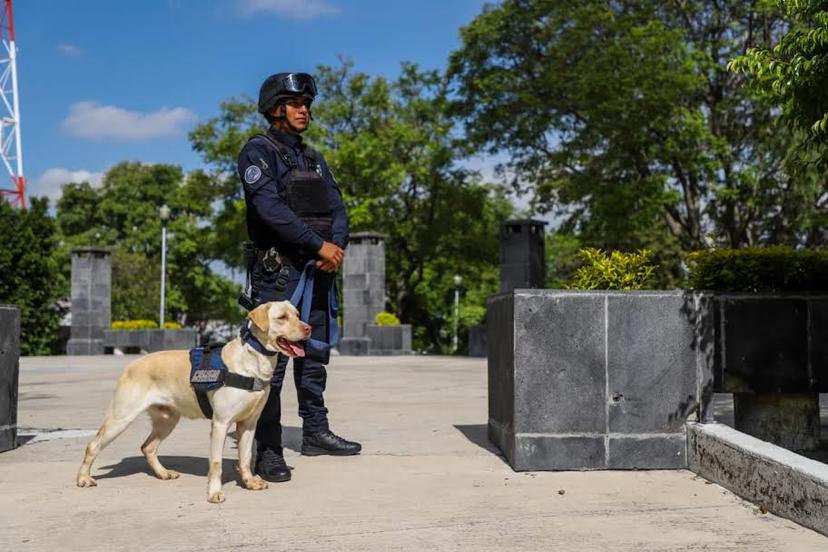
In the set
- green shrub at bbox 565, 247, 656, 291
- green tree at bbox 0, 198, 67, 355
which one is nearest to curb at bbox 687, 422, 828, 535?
green shrub at bbox 565, 247, 656, 291

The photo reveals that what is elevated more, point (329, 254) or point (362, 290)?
point (362, 290)

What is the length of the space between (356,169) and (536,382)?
34.8 meters

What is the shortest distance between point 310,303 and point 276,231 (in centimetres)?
50

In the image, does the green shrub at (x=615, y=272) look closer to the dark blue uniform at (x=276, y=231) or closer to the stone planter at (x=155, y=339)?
the dark blue uniform at (x=276, y=231)

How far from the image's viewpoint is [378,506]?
4.33m

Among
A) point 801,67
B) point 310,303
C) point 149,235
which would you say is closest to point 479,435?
point 310,303

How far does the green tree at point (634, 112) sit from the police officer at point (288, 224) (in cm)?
1853

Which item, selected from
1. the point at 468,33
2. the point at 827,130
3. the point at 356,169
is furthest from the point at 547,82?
the point at 827,130

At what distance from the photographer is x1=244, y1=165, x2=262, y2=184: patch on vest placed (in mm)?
5212

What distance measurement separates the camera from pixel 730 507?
14.3 feet

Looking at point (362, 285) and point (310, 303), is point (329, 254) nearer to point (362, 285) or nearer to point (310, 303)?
point (310, 303)

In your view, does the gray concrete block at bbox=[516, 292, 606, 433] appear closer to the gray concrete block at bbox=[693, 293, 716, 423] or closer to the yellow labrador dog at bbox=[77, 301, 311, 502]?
the gray concrete block at bbox=[693, 293, 716, 423]

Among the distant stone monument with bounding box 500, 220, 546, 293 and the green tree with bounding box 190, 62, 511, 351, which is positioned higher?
the green tree with bounding box 190, 62, 511, 351

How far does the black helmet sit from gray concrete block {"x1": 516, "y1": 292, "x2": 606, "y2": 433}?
1912mm
